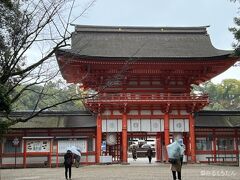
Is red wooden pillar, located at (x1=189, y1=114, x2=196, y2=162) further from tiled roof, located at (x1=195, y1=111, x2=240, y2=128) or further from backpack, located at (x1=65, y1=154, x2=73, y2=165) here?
backpack, located at (x1=65, y1=154, x2=73, y2=165)

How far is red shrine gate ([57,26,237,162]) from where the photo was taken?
29.8m

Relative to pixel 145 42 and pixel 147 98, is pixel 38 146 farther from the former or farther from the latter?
pixel 145 42

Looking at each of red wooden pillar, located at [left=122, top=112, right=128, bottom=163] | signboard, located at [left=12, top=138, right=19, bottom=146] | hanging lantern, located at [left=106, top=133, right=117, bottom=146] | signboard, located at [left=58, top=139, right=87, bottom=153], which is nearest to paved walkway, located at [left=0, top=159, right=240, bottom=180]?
signboard, located at [left=58, top=139, right=87, bottom=153]

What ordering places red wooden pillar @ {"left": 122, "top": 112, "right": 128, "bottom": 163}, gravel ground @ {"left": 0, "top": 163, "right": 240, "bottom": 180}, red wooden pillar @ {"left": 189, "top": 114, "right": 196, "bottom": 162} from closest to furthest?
gravel ground @ {"left": 0, "top": 163, "right": 240, "bottom": 180}
red wooden pillar @ {"left": 122, "top": 112, "right": 128, "bottom": 163}
red wooden pillar @ {"left": 189, "top": 114, "right": 196, "bottom": 162}

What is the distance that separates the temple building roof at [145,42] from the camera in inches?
1238

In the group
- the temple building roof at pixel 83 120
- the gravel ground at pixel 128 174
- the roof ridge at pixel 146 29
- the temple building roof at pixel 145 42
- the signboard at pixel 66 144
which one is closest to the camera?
the gravel ground at pixel 128 174

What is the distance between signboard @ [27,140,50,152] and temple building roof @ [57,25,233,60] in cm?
808

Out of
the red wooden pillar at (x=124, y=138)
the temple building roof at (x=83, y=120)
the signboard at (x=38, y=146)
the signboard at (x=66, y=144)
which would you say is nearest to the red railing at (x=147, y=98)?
the red wooden pillar at (x=124, y=138)

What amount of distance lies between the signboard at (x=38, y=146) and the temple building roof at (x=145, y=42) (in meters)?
8.08

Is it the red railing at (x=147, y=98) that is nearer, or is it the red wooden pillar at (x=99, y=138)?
the red railing at (x=147, y=98)

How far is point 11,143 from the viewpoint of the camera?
30688 millimetres

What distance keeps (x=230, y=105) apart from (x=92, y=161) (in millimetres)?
78890

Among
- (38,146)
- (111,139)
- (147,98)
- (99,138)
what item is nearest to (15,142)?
A: (38,146)

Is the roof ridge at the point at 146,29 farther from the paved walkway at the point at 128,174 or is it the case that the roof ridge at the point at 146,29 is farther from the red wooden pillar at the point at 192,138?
the paved walkway at the point at 128,174
